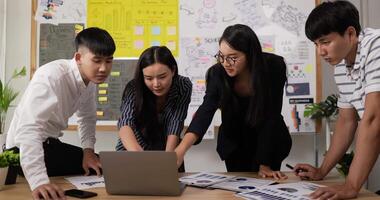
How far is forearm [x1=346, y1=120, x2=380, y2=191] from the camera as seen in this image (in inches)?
45.9

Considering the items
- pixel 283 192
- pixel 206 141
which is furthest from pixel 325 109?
pixel 283 192

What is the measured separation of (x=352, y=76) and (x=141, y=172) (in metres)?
0.87

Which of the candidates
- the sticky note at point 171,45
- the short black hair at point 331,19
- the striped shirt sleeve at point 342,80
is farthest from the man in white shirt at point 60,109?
the sticky note at point 171,45

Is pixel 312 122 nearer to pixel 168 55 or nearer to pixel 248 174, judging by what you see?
pixel 248 174

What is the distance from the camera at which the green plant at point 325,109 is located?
2.50 meters

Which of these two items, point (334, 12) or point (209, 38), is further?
point (209, 38)

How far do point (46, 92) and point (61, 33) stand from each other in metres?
1.63

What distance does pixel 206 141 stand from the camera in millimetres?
2844

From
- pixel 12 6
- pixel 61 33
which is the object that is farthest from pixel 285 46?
pixel 12 6

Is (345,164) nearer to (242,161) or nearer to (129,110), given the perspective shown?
(242,161)

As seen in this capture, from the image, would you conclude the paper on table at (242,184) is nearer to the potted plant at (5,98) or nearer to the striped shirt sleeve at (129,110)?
the striped shirt sleeve at (129,110)

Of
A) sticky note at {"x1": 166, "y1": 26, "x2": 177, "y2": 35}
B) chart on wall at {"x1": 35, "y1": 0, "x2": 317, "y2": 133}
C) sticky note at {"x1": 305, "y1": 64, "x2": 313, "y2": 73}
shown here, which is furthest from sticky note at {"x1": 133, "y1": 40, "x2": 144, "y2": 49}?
sticky note at {"x1": 305, "y1": 64, "x2": 313, "y2": 73}

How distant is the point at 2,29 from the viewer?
3.01 meters

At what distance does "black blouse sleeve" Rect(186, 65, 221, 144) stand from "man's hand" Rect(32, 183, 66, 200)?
64 centimetres
